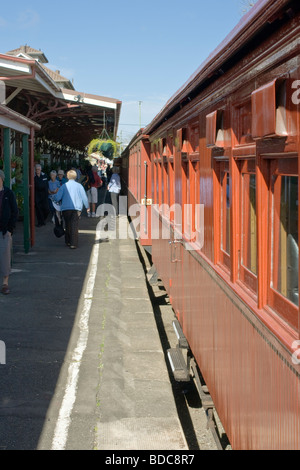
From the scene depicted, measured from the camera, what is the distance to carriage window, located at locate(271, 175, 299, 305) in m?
2.30

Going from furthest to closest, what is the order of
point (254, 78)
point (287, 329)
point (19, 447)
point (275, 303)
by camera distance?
point (19, 447) < point (254, 78) < point (275, 303) < point (287, 329)

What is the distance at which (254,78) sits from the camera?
2840 millimetres

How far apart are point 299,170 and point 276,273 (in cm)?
60

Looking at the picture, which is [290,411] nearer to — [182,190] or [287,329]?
[287,329]

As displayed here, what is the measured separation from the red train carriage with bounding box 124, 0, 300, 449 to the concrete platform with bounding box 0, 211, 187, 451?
63cm

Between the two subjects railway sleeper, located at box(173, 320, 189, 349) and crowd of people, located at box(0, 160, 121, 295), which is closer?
railway sleeper, located at box(173, 320, 189, 349)

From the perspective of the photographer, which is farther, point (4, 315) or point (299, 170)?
point (4, 315)

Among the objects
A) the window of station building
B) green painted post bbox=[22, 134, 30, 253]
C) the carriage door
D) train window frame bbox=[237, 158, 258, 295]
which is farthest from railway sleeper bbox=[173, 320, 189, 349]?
green painted post bbox=[22, 134, 30, 253]

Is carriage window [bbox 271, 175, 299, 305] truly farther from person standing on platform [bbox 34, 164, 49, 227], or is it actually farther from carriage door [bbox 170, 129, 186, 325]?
person standing on platform [bbox 34, 164, 49, 227]

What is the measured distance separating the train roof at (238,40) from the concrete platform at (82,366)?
2.39 meters

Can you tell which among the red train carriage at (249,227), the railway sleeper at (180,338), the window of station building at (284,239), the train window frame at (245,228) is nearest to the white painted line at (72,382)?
the railway sleeper at (180,338)

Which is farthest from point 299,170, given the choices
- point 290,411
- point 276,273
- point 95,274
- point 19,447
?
point 95,274

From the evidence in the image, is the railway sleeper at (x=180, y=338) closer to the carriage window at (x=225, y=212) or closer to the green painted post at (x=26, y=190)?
the carriage window at (x=225, y=212)

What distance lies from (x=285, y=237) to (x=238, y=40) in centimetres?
103
